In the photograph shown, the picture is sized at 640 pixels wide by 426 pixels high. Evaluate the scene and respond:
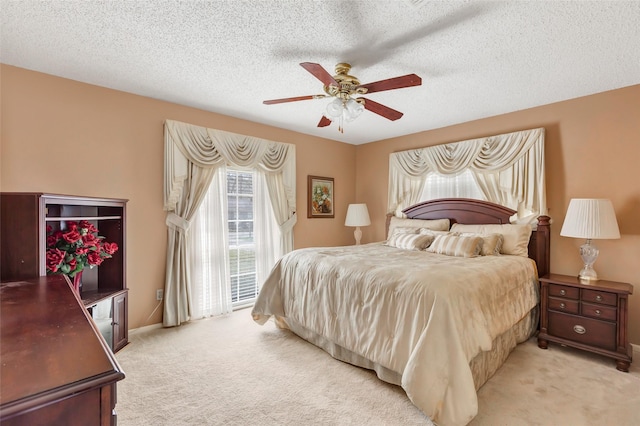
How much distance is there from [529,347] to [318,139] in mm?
3894

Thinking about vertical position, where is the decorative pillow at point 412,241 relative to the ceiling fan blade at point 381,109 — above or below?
below

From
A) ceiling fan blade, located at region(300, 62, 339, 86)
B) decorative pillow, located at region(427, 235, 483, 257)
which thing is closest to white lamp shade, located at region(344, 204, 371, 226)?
decorative pillow, located at region(427, 235, 483, 257)

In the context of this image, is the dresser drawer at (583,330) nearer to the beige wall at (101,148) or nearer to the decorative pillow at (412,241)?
the decorative pillow at (412,241)

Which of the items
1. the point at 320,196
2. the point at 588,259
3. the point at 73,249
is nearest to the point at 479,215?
the point at 588,259

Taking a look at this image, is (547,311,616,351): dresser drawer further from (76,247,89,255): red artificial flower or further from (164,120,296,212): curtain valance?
(76,247,89,255): red artificial flower

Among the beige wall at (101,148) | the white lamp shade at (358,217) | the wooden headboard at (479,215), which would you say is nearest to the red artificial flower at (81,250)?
the beige wall at (101,148)

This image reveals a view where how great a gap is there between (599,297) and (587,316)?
207 mm

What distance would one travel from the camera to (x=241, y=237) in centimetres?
410

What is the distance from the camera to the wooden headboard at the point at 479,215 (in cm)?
336

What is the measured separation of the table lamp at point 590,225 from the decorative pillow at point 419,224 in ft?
4.44

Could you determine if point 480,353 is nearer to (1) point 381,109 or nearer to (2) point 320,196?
(1) point 381,109

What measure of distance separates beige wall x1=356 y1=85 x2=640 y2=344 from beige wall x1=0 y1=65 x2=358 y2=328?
3.79 m

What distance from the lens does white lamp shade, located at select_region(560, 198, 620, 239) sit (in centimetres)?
268

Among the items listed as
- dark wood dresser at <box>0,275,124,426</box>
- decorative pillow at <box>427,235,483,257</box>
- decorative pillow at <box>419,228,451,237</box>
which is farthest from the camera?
decorative pillow at <box>419,228,451,237</box>
